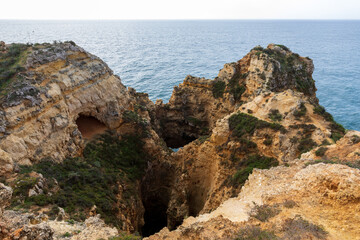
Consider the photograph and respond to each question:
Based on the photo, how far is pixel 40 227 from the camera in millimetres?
10062

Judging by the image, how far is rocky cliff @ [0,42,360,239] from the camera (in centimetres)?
1299

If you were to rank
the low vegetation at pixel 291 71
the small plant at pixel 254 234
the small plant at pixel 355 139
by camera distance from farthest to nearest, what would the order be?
the low vegetation at pixel 291 71
the small plant at pixel 355 139
the small plant at pixel 254 234

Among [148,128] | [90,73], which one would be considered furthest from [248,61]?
[90,73]

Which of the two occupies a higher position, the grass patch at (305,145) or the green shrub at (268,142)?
the grass patch at (305,145)

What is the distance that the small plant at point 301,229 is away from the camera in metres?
10.7

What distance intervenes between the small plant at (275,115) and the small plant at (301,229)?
Result: 57.3 ft

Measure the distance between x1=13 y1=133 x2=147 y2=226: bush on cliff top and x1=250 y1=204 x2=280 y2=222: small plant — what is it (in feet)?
39.3

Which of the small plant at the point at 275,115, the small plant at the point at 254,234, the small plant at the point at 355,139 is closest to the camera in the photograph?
the small plant at the point at 254,234

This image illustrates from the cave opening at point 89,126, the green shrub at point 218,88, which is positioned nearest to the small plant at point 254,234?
the cave opening at point 89,126

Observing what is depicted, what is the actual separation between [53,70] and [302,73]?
42.2m

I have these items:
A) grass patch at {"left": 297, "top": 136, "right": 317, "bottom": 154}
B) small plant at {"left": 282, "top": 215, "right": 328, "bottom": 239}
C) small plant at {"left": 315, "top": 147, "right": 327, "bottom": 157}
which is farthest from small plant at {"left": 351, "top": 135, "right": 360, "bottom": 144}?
small plant at {"left": 282, "top": 215, "right": 328, "bottom": 239}

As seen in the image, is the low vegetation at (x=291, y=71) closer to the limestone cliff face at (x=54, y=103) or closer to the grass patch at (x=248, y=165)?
the grass patch at (x=248, y=165)

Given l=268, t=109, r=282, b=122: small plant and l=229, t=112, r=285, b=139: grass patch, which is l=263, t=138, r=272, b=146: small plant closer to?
l=229, t=112, r=285, b=139: grass patch

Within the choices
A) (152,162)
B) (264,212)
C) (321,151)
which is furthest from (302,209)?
(152,162)
